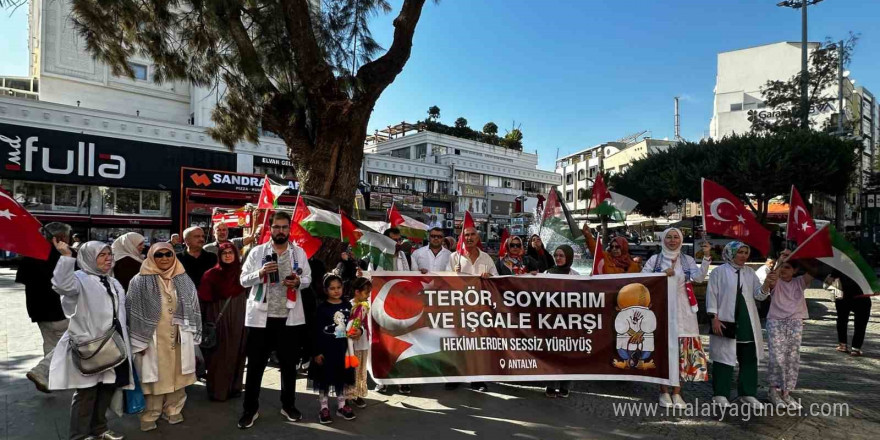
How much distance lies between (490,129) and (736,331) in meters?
66.3

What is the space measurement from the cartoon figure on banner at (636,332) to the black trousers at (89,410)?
4647mm

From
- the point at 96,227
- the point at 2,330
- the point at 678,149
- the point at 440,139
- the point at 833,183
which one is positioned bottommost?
the point at 2,330

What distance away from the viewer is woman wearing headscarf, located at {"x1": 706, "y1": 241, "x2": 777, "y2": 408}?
16.1 feet

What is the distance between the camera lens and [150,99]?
125 feet

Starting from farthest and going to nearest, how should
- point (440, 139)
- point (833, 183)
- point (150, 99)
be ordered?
point (440, 139) < point (150, 99) < point (833, 183)

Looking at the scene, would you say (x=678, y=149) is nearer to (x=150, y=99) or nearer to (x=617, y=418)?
(x=617, y=418)

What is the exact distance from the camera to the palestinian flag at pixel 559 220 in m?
8.49

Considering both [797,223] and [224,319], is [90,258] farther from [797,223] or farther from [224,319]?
[797,223]

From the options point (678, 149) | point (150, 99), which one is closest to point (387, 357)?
point (678, 149)

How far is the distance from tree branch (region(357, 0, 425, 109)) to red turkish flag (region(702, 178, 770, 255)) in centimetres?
451

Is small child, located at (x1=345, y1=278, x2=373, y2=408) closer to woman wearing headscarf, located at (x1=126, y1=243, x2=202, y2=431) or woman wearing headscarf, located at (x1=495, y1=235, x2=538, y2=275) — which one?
woman wearing headscarf, located at (x1=126, y1=243, x2=202, y2=431)

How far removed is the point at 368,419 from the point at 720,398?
3.42 metres

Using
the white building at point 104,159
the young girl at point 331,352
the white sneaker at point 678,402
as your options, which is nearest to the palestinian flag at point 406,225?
the young girl at point 331,352

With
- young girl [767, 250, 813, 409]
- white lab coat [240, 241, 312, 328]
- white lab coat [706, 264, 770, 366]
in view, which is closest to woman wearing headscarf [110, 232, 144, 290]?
white lab coat [240, 241, 312, 328]
